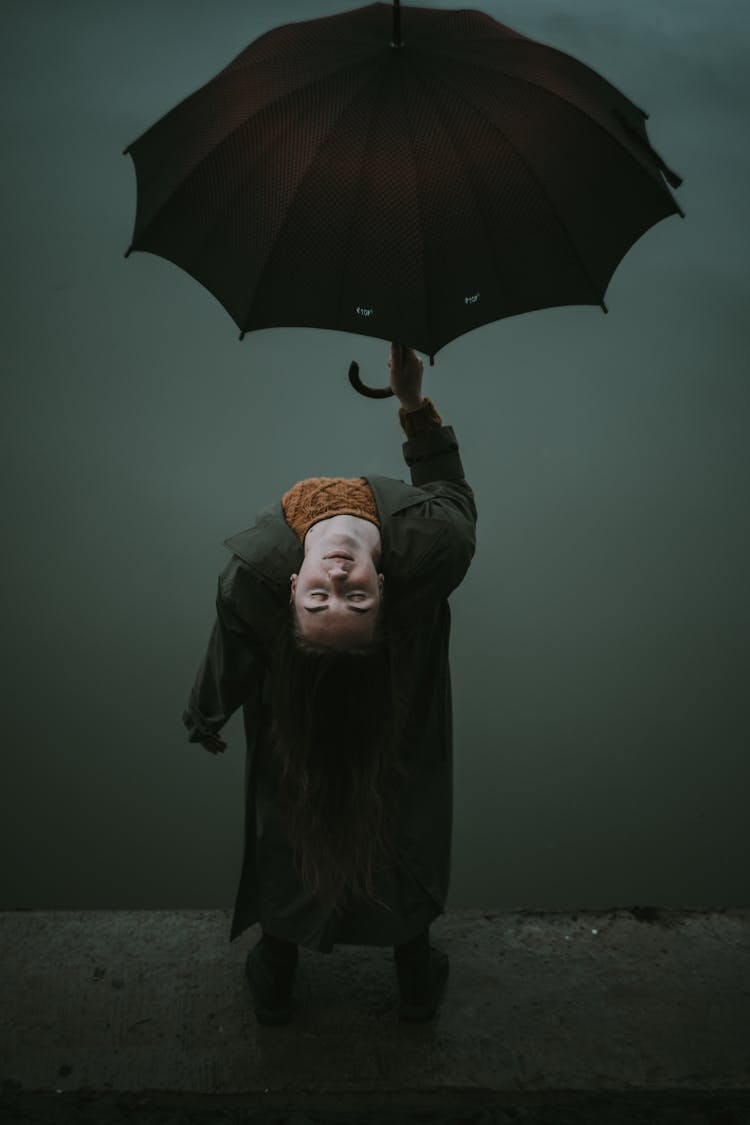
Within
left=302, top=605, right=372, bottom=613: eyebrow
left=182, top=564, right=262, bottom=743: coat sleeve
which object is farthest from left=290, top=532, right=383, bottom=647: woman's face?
left=182, top=564, right=262, bottom=743: coat sleeve

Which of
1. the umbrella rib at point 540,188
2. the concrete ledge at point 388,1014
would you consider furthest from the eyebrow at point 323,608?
the concrete ledge at point 388,1014

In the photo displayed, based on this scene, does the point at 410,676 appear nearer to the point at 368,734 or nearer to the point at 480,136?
the point at 368,734

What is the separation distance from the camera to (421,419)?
5.11 feet

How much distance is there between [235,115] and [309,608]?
74 cm

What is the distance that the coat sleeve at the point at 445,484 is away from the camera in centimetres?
146

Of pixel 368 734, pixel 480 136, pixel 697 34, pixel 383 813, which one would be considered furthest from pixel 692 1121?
pixel 697 34

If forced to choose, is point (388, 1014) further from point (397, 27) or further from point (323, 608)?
point (397, 27)

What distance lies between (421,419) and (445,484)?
0.38 feet

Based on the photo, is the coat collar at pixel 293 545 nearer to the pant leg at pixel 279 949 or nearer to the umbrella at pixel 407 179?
the umbrella at pixel 407 179

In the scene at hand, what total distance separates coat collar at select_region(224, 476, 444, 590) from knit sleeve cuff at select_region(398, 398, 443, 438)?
0.58 feet

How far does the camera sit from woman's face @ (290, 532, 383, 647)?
4.33ft

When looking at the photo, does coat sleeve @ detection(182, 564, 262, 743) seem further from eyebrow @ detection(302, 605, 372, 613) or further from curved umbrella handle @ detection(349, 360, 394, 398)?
curved umbrella handle @ detection(349, 360, 394, 398)

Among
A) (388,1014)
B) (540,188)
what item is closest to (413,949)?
(388,1014)

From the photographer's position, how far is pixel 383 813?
161 cm
